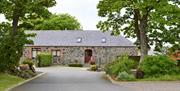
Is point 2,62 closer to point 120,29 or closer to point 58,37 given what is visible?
point 120,29

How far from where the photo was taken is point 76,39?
79938 mm

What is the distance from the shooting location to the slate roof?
78.3m

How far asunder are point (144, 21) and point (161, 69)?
6476mm

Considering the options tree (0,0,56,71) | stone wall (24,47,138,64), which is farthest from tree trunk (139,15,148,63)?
stone wall (24,47,138,64)

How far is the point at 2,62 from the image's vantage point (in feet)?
132

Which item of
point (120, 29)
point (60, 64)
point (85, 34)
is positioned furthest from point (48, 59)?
point (120, 29)

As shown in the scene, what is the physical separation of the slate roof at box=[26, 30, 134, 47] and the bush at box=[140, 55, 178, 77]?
36.7m

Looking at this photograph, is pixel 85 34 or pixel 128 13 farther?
pixel 85 34

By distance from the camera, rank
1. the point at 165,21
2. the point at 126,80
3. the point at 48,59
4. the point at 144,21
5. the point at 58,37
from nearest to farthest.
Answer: the point at 126,80, the point at 165,21, the point at 144,21, the point at 48,59, the point at 58,37

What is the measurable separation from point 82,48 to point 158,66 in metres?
38.5

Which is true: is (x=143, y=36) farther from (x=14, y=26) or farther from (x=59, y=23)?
(x=59, y=23)

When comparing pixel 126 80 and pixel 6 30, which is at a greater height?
pixel 6 30

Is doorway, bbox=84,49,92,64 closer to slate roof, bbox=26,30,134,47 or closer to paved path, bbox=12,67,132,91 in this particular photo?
slate roof, bbox=26,30,134,47

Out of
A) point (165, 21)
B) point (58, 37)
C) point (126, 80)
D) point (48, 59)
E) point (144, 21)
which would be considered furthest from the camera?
point (58, 37)
